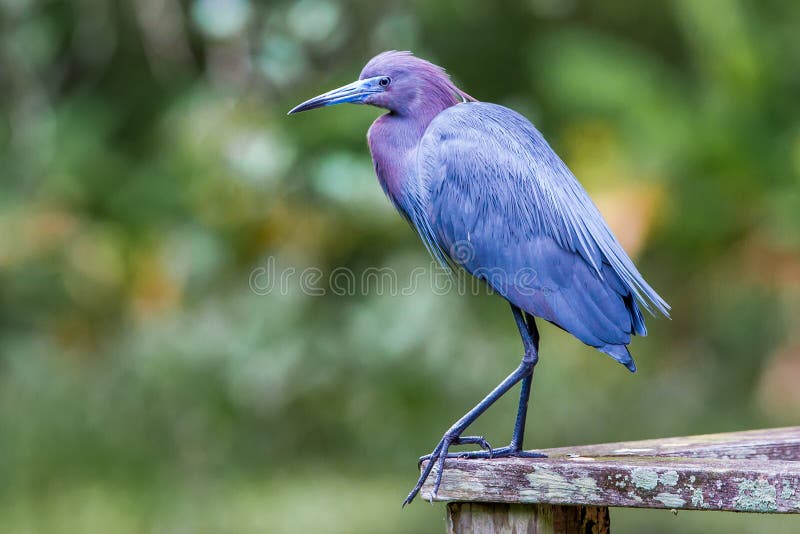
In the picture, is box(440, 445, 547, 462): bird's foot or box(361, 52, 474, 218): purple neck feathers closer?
box(440, 445, 547, 462): bird's foot

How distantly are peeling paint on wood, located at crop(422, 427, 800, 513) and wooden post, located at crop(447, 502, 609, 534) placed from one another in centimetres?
5

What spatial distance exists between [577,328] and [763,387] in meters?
5.32

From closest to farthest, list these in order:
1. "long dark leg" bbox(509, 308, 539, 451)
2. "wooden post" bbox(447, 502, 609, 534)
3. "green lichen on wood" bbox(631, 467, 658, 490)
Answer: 1. "green lichen on wood" bbox(631, 467, 658, 490)
2. "wooden post" bbox(447, 502, 609, 534)
3. "long dark leg" bbox(509, 308, 539, 451)

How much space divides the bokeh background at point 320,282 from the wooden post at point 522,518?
12.4 feet

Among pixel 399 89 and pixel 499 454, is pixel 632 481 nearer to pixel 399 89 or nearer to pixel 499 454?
pixel 499 454

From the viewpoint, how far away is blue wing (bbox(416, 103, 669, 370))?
10.5 feet

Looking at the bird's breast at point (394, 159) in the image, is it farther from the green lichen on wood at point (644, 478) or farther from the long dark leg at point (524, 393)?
the green lichen on wood at point (644, 478)

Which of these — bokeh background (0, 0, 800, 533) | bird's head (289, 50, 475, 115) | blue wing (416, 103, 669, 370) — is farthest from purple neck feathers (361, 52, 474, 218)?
bokeh background (0, 0, 800, 533)

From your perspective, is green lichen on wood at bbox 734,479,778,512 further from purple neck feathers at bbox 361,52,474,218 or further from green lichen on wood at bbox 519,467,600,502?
purple neck feathers at bbox 361,52,474,218

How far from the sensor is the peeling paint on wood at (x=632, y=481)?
92.3 inches

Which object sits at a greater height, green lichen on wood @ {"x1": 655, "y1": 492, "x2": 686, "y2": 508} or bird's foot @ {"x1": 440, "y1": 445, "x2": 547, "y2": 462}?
bird's foot @ {"x1": 440, "y1": 445, "x2": 547, "y2": 462}

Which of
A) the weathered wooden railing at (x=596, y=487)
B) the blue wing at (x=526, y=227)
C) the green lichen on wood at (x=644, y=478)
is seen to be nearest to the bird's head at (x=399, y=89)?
the blue wing at (x=526, y=227)

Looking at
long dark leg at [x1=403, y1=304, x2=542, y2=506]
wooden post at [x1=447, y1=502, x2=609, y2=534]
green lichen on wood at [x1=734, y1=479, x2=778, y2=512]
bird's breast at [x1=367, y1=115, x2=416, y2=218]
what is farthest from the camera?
bird's breast at [x1=367, y1=115, x2=416, y2=218]

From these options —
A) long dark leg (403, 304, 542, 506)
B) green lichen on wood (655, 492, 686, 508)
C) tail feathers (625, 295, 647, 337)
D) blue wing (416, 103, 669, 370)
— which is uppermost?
blue wing (416, 103, 669, 370)
